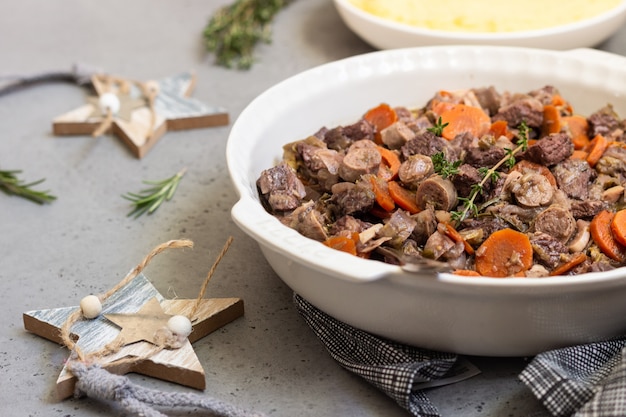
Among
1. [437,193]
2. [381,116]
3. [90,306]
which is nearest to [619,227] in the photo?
[437,193]

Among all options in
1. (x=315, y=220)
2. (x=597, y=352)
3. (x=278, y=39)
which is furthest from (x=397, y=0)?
(x=597, y=352)

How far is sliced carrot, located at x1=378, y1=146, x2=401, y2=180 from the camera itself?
2388 millimetres

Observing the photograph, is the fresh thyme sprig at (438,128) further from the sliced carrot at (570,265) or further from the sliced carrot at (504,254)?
the sliced carrot at (570,265)

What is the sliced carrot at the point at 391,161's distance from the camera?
239 cm

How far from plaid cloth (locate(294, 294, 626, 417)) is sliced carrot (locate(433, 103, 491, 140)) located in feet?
2.53

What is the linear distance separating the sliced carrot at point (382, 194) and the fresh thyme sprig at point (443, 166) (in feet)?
0.49

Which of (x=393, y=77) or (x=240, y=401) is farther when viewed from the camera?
(x=393, y=77)

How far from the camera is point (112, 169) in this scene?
311cm

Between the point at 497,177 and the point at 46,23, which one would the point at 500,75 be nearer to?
the point at 497,177

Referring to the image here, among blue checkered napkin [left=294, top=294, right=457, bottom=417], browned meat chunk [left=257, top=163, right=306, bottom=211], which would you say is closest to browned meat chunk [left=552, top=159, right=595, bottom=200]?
blue checkered napkin [left=294, top=294, right=457, bottom=417]

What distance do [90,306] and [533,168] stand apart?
1280mm

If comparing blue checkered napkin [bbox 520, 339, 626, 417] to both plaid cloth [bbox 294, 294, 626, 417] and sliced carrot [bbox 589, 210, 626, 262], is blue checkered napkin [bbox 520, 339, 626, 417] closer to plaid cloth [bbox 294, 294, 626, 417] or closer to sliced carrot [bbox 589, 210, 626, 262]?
plaid cloth [bbox 294, 294, 626, 417]

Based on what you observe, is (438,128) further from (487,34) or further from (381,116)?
(487,34)

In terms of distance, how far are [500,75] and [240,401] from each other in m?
1.50
